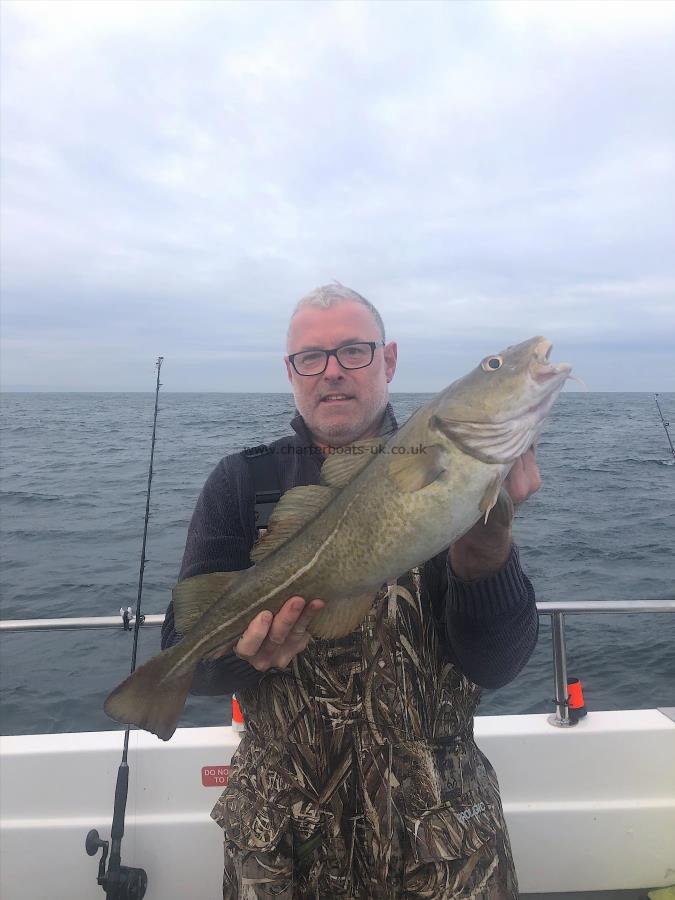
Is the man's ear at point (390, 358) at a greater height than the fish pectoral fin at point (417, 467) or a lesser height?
greater

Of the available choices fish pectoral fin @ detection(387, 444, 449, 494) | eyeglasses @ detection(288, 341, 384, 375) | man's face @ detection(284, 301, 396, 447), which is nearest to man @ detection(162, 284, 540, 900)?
fish pectoral fin @ detection(387, 444, 449, 494)

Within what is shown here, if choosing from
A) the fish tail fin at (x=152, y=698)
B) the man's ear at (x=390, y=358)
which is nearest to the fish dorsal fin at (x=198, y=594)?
the fish tail fin at (x=152, y=698)

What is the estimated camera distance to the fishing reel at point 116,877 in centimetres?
366

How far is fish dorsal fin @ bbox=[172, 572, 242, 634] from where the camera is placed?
111 inches

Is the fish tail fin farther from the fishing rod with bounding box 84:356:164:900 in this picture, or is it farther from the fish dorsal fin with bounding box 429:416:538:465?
the fish dorsal fin with bounding box 429:416:538:465

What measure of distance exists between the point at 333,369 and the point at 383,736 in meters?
1.86

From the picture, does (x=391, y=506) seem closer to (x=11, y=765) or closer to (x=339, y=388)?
(x=339, y=388)

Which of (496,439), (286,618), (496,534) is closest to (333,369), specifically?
(496,439)

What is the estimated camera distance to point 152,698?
269 centimetres

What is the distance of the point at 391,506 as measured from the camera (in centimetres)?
252

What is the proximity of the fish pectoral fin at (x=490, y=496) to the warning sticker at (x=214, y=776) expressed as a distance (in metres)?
2.92

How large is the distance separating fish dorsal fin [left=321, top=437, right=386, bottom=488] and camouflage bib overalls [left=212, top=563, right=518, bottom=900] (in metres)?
0.70

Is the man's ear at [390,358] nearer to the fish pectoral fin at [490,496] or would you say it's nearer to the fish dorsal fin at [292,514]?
the fish dorsal fin at [292,514]

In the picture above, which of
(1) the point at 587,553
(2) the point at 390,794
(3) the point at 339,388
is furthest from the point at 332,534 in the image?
(1) the point at 587,553
